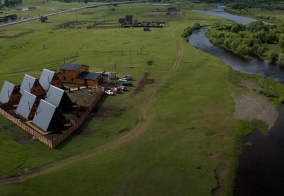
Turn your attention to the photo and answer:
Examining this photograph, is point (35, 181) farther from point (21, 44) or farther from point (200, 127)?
point (21, 44)

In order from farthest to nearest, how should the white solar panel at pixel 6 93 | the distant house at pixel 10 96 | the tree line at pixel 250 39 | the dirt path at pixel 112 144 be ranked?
the tree line at pixel 250 39 → the white solar panel at pixel 6 93 → the distant house at pixel 10 96 → the dirt path at pixel 112 144

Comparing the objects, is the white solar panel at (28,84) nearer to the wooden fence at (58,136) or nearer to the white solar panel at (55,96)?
the white solar panel at (55,96)

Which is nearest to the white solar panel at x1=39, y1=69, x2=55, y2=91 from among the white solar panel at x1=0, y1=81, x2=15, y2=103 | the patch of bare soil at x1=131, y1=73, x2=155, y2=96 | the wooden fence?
the white solar panel at x1=0, y1=81, x2=15, y2=103

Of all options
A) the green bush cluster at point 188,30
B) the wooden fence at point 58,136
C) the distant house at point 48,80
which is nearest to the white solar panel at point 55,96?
the wooden fence at point 58,136


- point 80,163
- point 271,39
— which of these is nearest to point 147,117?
point 80,163

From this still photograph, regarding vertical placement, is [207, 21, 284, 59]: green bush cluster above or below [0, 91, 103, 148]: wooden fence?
above

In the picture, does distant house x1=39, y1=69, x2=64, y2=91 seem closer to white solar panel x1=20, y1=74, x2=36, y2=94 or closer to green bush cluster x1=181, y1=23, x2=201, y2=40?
white solar panel x1=20, y1=74, x2=36, y2=94

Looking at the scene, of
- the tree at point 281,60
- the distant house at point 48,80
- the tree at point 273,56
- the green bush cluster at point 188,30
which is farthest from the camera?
the green bush cluster at point 188,30
